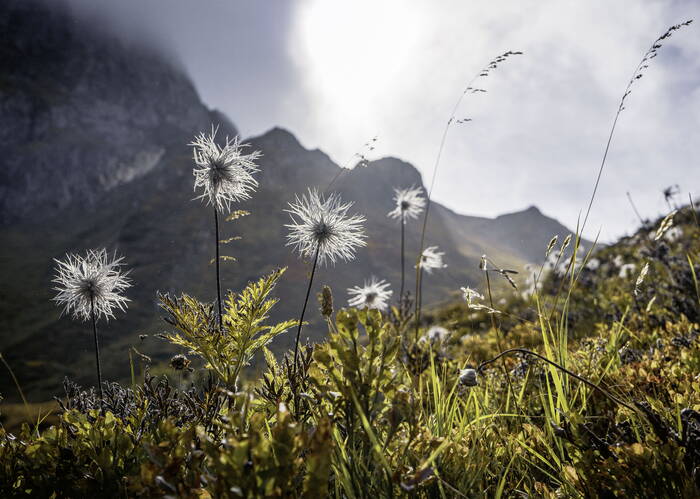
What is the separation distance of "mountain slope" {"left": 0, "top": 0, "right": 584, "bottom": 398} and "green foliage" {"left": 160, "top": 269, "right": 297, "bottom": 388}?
30.0m

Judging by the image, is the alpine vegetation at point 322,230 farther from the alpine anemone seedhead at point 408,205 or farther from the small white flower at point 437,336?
the alpine anemone seedhead at point 408,205

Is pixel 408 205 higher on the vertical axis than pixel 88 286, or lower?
higher

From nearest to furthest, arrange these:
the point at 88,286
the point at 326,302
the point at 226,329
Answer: the point at 326,302 < the point at 226,329 < the point at 88,286

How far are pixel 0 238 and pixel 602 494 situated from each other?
127936 mm

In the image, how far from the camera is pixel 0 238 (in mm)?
90250

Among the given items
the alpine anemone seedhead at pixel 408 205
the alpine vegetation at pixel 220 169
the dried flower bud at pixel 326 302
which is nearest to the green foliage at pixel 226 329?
the dried flower bud at pixel 326 302

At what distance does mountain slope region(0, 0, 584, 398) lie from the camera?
47.0m

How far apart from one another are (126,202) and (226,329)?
408 feet

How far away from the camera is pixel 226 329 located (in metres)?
2.16

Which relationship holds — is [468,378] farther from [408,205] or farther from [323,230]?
[408,205]

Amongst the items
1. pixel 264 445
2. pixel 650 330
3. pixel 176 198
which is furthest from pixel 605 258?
pixel 176 198

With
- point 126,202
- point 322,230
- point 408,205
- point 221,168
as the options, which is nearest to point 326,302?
point 322,230

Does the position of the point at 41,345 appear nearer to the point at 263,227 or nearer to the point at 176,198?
the point at 263,227

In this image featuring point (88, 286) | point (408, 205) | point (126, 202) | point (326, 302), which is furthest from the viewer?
point (126, 202)
